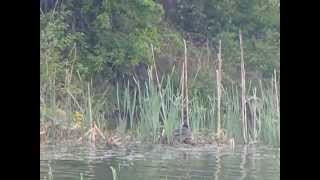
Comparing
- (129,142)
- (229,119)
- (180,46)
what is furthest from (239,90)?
(129,142)

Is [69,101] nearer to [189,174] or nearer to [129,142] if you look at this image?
[129,142]

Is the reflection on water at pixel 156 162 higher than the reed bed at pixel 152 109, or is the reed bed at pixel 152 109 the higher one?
the reed bed at pixel 152 109

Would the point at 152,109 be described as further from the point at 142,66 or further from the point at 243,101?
the point at 243,101

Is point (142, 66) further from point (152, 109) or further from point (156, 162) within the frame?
point (156, 162)

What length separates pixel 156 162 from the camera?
4.79 feet

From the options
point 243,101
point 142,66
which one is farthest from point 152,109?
point 243,101

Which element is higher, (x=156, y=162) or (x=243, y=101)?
(x=243, y=101)

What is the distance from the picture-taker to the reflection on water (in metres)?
1.44

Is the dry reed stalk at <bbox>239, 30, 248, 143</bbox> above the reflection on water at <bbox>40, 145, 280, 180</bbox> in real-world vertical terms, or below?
above

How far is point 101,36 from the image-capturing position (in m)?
1.50

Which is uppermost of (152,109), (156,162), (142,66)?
(142,66)

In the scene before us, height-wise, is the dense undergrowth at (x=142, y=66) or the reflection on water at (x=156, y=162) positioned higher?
the dense undergrowth at (x=142, y=66)

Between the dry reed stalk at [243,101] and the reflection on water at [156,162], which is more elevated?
the dry reed stalk at [243,101]

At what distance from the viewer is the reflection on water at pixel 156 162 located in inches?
56.9
